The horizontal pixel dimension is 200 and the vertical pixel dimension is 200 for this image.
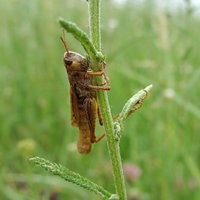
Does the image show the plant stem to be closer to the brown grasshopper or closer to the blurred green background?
the brown grasshopper

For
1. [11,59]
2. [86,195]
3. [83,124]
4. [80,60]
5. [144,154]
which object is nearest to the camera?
[80,60]

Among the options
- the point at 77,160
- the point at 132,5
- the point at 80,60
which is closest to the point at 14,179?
the point at 77,160

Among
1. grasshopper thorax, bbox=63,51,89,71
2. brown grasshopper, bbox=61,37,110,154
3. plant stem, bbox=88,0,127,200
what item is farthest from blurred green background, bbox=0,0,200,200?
plant stem, bbox=88,0,127,200

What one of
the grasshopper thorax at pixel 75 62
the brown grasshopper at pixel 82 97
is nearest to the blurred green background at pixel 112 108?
the brown grasshopper at pixel 82 97

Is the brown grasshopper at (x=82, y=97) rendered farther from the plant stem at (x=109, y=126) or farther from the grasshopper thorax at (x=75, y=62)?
the plant stem at (x=109, y=126)

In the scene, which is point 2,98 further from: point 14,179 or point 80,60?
point 80,60

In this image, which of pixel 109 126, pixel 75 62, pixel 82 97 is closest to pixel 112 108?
pixel 82 97
